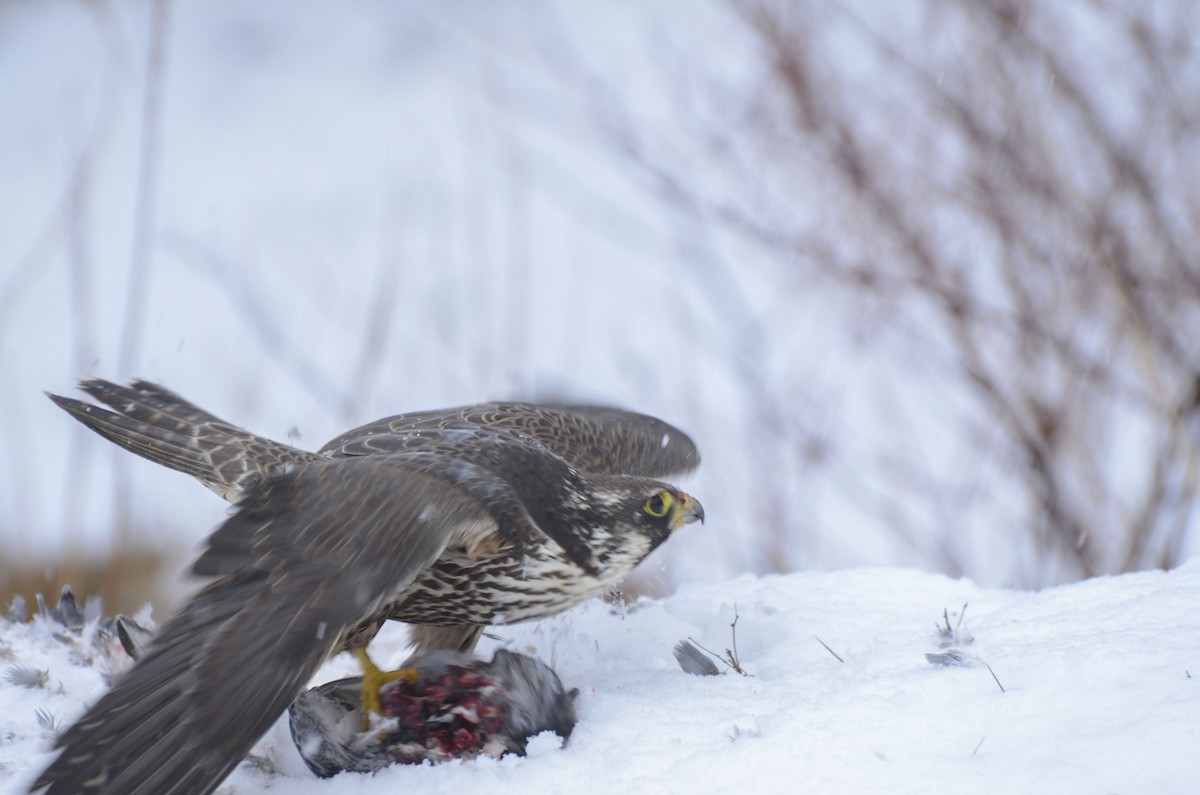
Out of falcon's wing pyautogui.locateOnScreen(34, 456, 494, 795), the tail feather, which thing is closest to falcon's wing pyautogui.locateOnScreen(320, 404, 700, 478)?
the tail feather

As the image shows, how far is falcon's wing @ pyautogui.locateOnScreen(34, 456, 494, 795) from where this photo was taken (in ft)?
5.74

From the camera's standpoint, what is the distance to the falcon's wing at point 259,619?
5.74 ft

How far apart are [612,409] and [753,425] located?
129cm

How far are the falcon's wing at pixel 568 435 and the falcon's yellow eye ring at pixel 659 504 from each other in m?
0.37

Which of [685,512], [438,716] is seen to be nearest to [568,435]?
[685,512]

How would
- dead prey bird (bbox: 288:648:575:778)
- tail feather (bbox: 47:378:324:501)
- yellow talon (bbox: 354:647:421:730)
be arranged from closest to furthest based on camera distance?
dead prey bird (bbox: 288:648:575:778) → yellow talon (bbox: 354:647:421:730) → tail feather (bbox: 47:378:324:501)

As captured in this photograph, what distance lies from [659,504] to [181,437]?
1177 millimetres

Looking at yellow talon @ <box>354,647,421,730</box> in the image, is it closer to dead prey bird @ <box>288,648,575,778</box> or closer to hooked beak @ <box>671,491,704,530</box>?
dead prey bird @ <box>288,648,575,778</box>

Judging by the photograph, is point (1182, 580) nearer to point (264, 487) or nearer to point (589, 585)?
point (589, 585)

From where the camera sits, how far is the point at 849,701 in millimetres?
2172

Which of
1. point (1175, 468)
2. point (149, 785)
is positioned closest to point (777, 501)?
point (1175, 468)

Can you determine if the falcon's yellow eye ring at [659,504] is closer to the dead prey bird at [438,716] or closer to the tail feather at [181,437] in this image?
the dead prey bird at [438,716]

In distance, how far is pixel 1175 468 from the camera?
4379mm

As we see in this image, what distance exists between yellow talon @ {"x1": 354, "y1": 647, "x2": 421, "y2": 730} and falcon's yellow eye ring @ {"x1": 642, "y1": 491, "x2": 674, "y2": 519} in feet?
2.30
